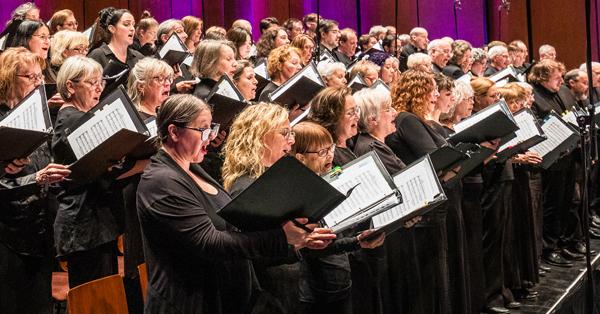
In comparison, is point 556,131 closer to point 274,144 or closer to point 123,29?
point 123,29

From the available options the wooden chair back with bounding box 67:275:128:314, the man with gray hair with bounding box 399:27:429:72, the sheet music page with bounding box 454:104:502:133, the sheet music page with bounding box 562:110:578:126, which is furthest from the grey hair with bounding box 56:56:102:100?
the man with gray hair with bounding box 399:27:429:72

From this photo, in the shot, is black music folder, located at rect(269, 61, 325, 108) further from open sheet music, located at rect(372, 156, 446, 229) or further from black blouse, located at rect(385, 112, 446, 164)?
open sheet music, located at rect(372, 156, 446, 229)

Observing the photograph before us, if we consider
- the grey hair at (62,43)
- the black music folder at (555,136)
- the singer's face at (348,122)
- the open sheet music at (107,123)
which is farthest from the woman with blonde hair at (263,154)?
the black music folder at (555,136)

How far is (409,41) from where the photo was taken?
8953 millimetres

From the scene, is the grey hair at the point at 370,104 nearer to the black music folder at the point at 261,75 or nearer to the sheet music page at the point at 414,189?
the sheet music page at the point at 414,189

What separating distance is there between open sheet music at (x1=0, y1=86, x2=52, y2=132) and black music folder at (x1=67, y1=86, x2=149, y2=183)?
0.12 metres

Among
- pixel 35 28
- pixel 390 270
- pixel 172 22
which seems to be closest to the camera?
pixel 390 270

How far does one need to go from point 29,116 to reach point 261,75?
236 cm

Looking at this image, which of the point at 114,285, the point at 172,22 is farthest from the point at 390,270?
the point at 172,22

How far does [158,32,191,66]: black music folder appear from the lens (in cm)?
517

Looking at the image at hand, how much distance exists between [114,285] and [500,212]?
9.50 feet

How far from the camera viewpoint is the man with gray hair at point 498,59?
8.16 metres

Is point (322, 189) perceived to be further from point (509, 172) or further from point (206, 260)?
point (509, 172)

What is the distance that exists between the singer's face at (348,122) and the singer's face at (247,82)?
122 cm
